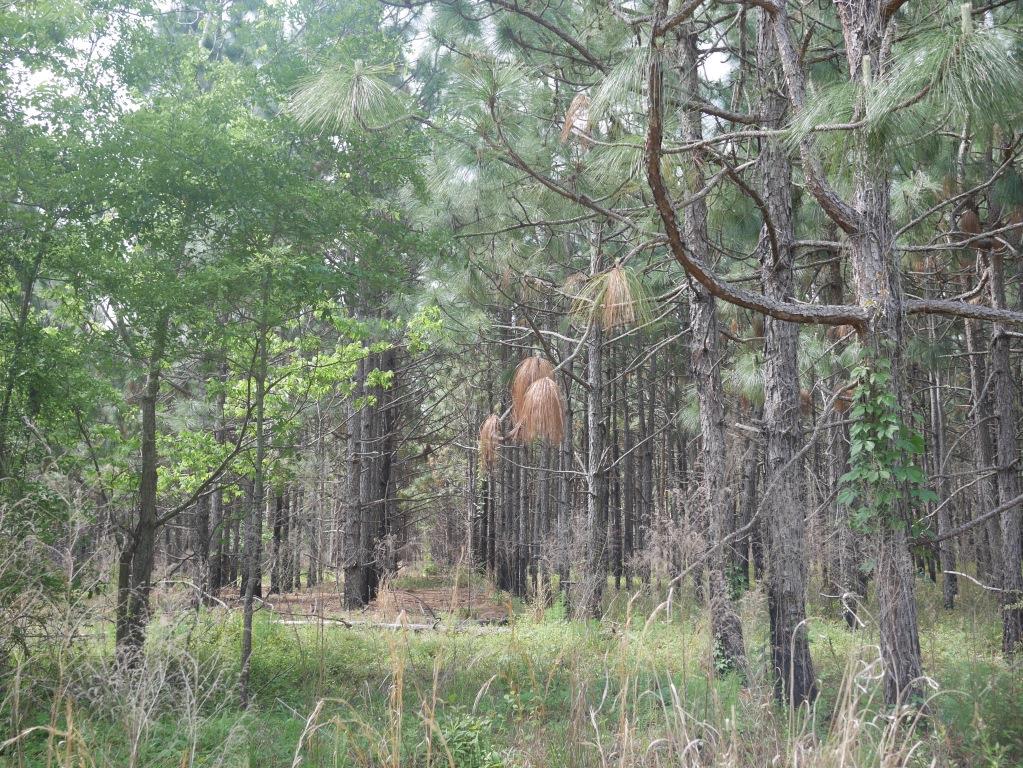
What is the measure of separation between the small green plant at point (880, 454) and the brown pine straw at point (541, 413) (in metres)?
3.36

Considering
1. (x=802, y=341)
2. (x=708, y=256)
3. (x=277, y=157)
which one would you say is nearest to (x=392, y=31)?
(x=277, y=157)

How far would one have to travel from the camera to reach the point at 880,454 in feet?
12.8

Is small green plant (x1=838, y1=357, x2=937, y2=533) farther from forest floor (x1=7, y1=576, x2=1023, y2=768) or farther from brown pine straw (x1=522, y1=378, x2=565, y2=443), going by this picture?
brown pine straw (x1=522, y1=378, x2=565, y2=443)

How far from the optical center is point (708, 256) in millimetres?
7070

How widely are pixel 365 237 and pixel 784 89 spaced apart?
361 cm

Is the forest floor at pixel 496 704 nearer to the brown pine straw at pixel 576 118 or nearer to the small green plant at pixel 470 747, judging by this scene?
the small green plant at pixel 470 747

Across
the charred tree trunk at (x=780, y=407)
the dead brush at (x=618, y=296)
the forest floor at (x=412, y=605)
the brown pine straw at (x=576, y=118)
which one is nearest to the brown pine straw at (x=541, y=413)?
the charred tree trunk at (x=780, y=407)

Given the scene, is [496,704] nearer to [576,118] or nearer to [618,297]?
[618,297]

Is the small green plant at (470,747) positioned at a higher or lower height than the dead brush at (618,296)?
lower

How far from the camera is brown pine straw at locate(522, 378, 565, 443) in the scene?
23.2 feet

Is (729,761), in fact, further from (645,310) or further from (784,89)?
(784,89)

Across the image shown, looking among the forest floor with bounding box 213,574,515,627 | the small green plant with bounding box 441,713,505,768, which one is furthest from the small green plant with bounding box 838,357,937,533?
the forest floor with bounding box 213,574,515,627

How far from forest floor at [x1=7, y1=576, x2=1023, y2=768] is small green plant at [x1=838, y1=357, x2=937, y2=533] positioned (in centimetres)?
68

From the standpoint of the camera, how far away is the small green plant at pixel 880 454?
385 centimetres
